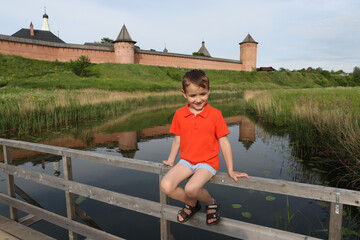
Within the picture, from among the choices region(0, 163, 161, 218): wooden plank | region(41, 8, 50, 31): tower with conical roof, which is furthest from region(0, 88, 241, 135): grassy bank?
region(41, 8, 50, 31): tower with conical roof

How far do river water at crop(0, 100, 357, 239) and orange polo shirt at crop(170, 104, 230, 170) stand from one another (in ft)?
6.59

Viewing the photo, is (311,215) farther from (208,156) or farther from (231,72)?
(231,72)

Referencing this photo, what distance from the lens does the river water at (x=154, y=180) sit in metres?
3.62

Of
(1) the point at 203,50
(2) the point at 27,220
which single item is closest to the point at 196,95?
(2) the point at 27,220

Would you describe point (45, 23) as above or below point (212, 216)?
above

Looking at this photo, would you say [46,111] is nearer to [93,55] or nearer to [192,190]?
[192,190]

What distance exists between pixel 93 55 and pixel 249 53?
34.7 metres

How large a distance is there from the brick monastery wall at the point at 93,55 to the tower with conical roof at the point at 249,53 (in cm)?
127

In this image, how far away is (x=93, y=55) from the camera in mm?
40875

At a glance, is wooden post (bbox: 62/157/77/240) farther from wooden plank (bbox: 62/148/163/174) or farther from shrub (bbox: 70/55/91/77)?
shrub (bbox: 70/55/91/77)

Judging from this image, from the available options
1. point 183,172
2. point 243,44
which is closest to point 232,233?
point 183,172

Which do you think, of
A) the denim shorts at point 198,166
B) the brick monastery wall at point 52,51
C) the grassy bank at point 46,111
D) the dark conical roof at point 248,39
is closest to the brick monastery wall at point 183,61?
the dark conical roof at point 248,39

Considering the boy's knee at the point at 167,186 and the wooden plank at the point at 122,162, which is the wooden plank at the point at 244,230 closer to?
the boy's knee at the point at 167,186

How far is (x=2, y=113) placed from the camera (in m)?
8.84
